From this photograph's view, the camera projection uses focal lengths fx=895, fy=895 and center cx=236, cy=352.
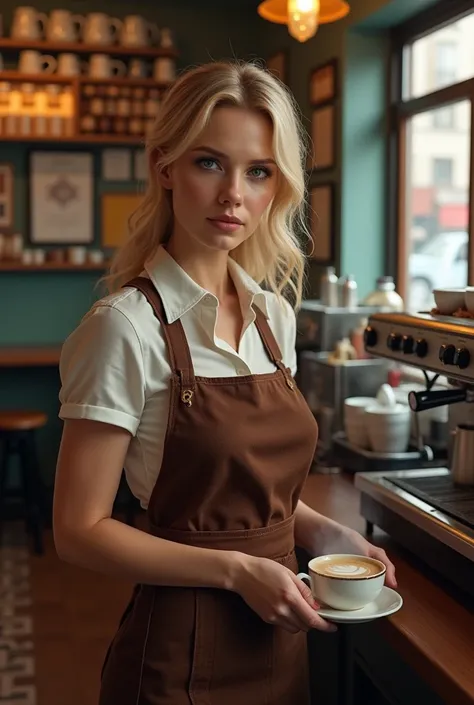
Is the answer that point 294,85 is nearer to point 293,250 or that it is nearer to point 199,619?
point 293,250

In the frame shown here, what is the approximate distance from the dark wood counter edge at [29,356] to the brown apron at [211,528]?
3113mm

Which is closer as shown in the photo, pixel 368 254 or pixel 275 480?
pixel 275 480

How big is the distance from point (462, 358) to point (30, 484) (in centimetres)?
314

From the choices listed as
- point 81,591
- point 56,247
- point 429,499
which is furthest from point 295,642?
point 56,247

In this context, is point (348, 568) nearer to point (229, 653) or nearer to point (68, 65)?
point (229, 653)

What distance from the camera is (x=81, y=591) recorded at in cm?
373

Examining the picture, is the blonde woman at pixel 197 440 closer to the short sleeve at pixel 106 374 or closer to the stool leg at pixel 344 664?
the short sleeve at pixel 106 374

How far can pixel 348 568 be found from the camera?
1314mm

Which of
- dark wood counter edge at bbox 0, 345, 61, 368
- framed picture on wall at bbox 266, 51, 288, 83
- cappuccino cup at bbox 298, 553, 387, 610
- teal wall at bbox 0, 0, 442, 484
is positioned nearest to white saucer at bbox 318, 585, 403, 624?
cappuccino cup at bbox 298, 553, 387, 610

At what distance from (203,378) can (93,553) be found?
30 cm

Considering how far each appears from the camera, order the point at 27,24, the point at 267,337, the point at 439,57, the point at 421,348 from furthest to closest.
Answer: the point at 27,24 → the point at 439,57 → the point at 421,348 → the point at 267,337

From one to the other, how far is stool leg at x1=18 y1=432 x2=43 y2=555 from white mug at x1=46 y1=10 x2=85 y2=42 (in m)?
2.01

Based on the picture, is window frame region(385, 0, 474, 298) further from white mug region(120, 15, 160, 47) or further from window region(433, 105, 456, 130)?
white mug region(120, 15, 160, 47)

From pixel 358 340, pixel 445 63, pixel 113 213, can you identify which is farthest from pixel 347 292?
pixel 113 213
